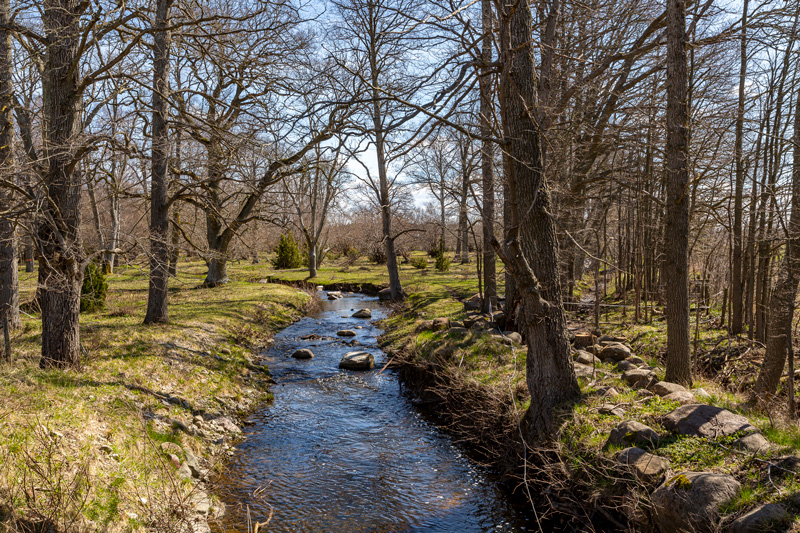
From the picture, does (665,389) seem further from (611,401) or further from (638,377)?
(611,401)

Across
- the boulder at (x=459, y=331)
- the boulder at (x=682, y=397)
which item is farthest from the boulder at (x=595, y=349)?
the boulder at (x=682, y=397)

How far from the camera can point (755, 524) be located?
3762mm

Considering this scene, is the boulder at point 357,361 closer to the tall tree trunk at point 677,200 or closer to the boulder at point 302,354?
the boulder at point 302,354

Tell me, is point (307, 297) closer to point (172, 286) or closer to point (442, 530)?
point (172, 286)

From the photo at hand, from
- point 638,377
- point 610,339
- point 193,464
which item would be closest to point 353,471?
point 193,464

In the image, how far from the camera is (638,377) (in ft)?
22.9

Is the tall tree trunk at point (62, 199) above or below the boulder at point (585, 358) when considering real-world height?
above

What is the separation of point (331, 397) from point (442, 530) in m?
4.77

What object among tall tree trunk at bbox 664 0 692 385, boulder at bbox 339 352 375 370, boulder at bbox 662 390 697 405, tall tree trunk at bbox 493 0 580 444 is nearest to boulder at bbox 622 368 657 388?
tall tree trunk at bbox 664 0 692 385

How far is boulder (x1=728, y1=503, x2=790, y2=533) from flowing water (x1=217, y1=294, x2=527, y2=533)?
234cm

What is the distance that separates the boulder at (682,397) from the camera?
5906 millimetres

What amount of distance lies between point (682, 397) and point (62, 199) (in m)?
8.73

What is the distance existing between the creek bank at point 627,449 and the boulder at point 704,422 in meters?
0.01

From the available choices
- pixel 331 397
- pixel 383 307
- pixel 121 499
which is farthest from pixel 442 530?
pixel 383 307
